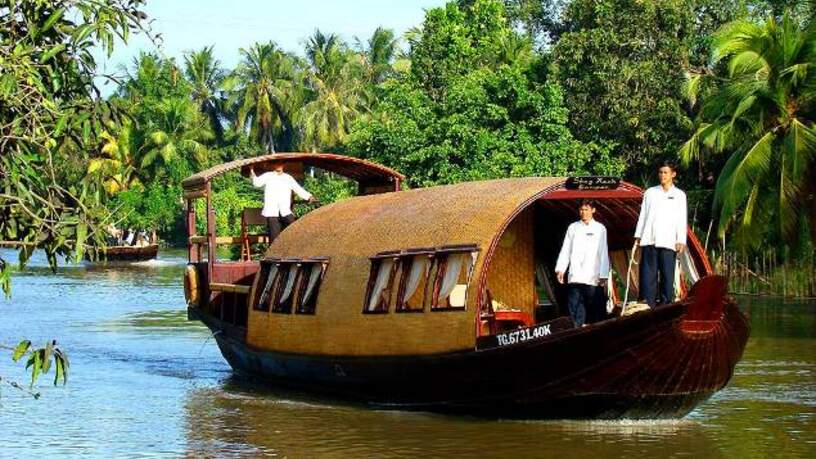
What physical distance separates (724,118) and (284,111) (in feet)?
134

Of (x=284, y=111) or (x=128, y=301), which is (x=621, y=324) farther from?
(x=284, y=111)

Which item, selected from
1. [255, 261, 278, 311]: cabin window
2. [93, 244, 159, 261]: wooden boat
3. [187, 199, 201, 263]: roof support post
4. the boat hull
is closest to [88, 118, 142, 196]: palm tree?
[93, 244, 159, 261]: wooden boat

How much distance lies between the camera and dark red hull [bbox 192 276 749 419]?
447 inches

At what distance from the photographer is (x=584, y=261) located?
12578 mm

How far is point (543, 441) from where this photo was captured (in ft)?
39.0

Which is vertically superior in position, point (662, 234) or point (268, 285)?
point (662, 234)

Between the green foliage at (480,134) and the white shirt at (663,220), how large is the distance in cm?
2087

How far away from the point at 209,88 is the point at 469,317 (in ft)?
187

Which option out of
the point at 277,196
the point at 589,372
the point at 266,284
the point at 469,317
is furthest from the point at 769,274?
the point at 589,372

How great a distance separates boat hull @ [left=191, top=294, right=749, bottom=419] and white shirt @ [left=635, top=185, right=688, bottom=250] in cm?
79

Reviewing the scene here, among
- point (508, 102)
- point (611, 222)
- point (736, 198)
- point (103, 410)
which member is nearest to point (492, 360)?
point (611, 222)

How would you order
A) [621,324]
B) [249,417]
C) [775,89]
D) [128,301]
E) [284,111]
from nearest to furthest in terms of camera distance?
[621,324]
[249,417]
[775,89]
[128,301]
[284,111]

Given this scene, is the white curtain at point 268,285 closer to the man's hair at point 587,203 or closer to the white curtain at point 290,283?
the white curtain at point 290,283

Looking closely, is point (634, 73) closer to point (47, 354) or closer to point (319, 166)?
point (319, 166)
